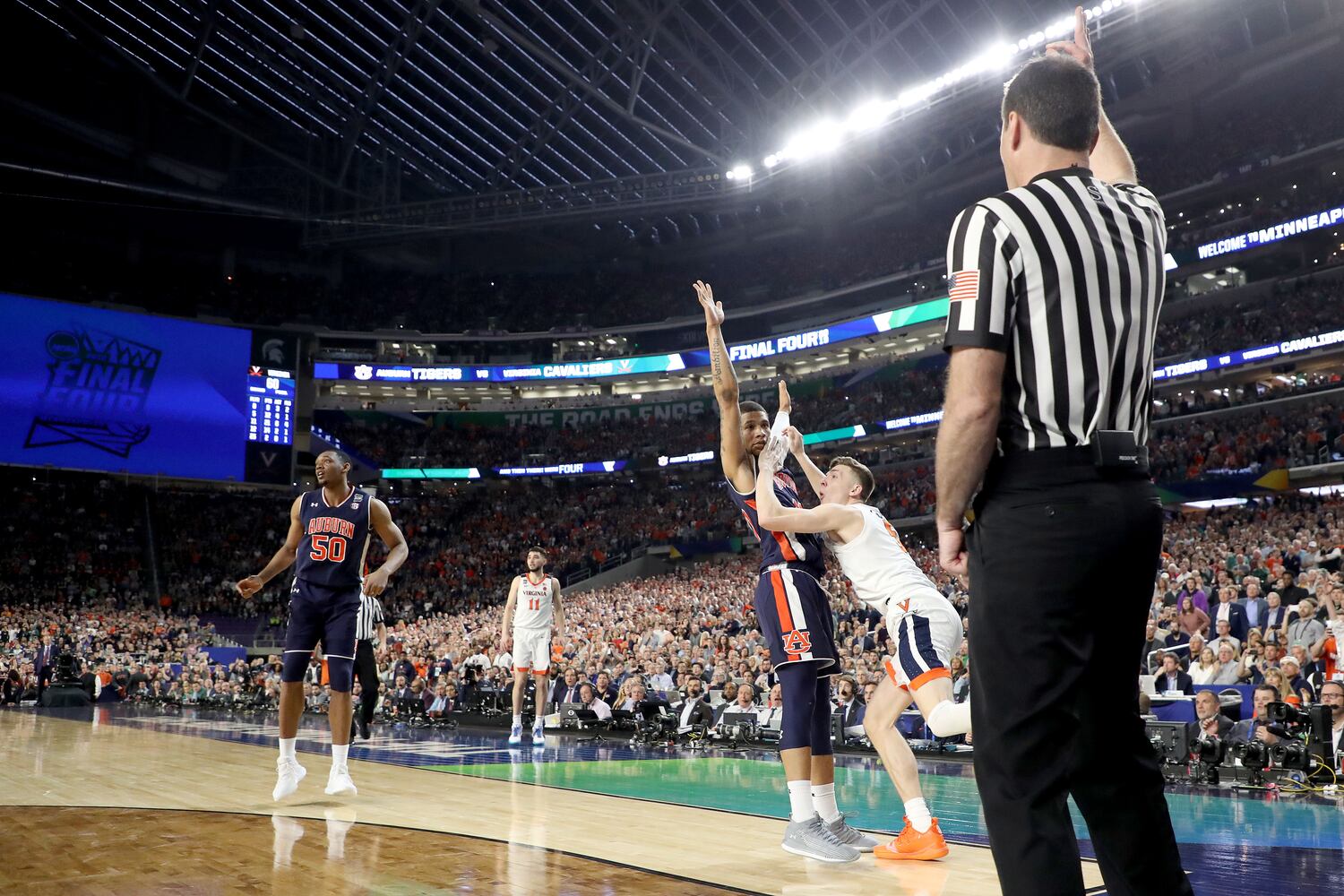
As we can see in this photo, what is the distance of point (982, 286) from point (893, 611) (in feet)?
9.83

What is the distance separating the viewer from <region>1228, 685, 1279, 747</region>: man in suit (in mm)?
7840

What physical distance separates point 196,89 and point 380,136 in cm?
748

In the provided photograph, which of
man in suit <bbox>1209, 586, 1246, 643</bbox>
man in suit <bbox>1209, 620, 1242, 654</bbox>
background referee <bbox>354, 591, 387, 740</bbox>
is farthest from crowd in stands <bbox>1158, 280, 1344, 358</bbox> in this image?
background referee <bbox>354, 591, 387, 740</bbox>

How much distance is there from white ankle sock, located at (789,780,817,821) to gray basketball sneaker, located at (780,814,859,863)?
39 millimetres

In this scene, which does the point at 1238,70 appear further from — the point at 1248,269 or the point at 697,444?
the point at 697,444

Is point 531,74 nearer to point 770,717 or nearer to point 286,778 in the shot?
point 770,717

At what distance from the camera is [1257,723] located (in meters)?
8.02

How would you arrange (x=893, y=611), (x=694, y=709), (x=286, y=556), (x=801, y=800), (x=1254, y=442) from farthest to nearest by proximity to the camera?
(x=1254, y=442), (x=694, y=709), (x=286, y=556), (x=893, y=611), (x=801, y=800)

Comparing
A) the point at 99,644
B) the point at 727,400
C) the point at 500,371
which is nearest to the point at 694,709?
the point at 727,400

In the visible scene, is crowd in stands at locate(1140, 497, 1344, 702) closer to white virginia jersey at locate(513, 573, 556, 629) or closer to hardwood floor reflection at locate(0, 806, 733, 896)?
hardwood floor reflection at locate(0, 806, 733, 896)

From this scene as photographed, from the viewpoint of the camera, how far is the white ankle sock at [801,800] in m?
4.51

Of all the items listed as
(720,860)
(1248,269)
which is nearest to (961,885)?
(720,860)

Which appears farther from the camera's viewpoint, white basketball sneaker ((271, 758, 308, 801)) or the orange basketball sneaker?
white basketball sneaker ((271, 758, 308, 801))

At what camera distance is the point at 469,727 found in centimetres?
1404
